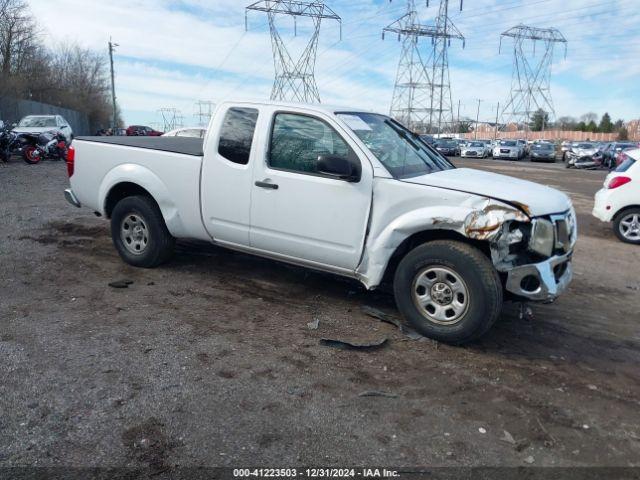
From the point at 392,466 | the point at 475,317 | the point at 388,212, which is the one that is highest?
the point at 388,212

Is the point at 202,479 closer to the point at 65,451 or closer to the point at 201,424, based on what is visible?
the point at 201,424

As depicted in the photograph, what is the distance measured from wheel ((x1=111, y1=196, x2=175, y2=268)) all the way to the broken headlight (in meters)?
3.85

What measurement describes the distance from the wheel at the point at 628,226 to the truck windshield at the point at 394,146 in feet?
17.9

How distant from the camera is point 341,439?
3.06 meters

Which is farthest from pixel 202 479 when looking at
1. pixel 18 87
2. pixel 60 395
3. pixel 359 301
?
pixel 18 87

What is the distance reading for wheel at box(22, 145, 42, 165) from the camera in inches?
760

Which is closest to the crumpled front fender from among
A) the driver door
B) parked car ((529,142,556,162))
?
the driver door

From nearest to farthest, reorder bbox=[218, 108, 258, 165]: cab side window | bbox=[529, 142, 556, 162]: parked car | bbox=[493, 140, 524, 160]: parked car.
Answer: bbox=[218, 108, 258, 165]: cab side window
bbox=[529, 142, 556, 162]: parked car
bbox=[493, 140, 524, 160]: parked car

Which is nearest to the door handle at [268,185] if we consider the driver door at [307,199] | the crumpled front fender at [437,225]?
the driver door at [307,199]

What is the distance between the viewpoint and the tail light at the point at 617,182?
30.3ft

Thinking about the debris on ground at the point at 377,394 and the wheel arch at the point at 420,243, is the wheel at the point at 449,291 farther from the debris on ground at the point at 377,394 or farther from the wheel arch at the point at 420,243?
the debris on ground at the point at 377,394

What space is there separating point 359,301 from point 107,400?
2.72m

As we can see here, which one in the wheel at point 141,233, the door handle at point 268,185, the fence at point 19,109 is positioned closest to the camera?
the door handle at point 268,185

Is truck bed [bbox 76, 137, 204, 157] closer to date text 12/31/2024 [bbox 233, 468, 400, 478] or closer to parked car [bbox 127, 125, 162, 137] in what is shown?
date text 12/31/2024 [bbox 233, 468, 400, 478]
